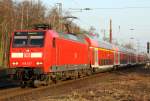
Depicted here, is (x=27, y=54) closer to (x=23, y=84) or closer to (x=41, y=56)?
(x=41, y=56)

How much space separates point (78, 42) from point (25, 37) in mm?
8583

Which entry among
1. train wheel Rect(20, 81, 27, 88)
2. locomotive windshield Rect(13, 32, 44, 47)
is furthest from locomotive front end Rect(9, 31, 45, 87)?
train wheel Rect(20, 81, 27, 88)

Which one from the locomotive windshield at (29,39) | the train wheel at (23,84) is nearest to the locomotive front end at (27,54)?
the locomotive windshield at (29,39)

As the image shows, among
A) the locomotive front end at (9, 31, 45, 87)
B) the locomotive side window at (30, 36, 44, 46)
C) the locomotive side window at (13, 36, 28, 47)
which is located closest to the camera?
the locomotive front end at (9, 31, 45, 87)

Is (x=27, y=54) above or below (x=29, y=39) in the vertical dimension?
below

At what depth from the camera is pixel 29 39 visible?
25391 millimetres

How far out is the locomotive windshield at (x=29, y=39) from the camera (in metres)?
25.2

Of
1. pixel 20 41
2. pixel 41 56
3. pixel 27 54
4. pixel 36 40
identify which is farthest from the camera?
pixel 20 41

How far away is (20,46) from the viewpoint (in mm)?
25219

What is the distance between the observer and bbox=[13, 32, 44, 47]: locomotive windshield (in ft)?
82.6

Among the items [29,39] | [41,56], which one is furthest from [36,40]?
[41,56]

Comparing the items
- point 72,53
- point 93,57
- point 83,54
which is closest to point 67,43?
point 72,53

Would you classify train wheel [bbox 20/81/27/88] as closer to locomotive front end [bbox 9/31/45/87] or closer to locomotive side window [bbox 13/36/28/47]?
locomotive front end [bbox 9/31/45/87]

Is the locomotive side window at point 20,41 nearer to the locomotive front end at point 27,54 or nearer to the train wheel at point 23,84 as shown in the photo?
the locomotive front end at point 27,54
